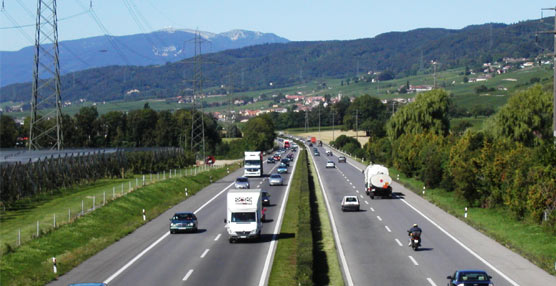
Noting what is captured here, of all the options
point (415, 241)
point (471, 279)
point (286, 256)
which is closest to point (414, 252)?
point (415, 241)

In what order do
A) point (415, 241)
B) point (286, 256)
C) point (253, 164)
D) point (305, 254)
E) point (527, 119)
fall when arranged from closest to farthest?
point (305, 254) → point (286, 256) → point (415, 241) → point (527, 119) → point (253, 164)

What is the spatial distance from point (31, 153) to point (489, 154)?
45.0 meters

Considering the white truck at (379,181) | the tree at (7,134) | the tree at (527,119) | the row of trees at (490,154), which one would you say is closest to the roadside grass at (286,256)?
the white truck at (379,181)

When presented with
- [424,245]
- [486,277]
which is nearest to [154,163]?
[424,245]

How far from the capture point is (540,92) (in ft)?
293

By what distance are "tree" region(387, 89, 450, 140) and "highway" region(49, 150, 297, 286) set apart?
6650cm

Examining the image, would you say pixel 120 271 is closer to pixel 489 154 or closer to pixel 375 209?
pixel 375 209

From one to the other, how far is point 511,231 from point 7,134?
122 metres

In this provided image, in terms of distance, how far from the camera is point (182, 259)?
113ft

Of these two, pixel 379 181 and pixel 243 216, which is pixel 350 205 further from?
pixel 243 216

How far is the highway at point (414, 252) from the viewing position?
29.9 m

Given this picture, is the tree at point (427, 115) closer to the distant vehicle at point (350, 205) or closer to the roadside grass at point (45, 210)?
the roadside grass at point (45, 210)

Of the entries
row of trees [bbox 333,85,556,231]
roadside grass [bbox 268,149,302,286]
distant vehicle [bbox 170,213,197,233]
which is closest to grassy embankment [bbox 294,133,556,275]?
row of trees [bbox 333,85,556,231]

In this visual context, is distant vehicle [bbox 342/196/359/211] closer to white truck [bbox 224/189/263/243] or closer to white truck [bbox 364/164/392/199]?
white truck [bbox 364/164/392/199]
